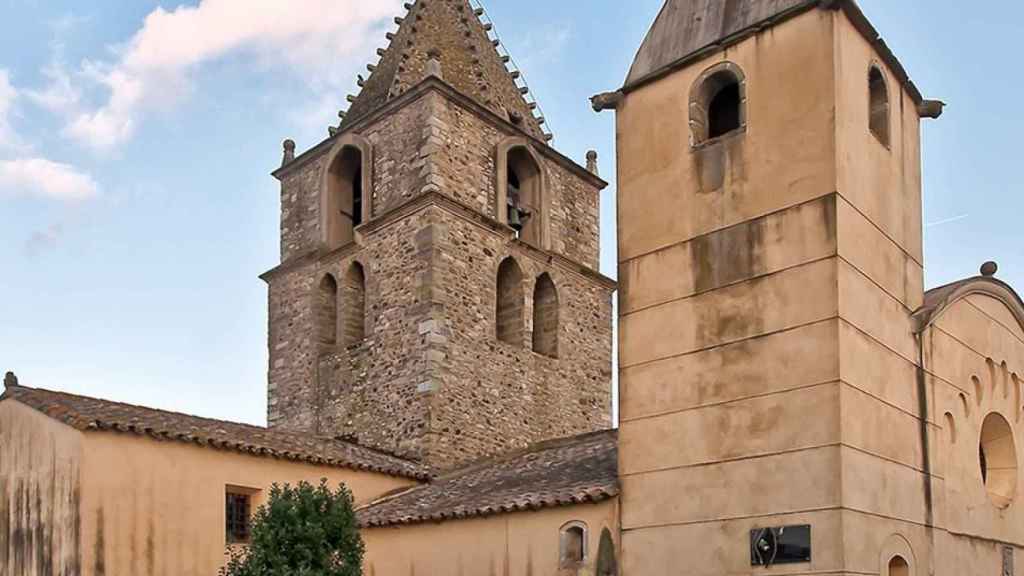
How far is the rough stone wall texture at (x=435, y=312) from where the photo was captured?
18094 mm

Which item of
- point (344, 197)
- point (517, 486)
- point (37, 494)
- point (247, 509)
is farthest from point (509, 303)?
point (37, 494)

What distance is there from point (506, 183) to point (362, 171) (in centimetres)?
281

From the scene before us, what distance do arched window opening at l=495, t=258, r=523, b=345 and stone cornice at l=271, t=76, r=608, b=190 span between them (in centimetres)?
275

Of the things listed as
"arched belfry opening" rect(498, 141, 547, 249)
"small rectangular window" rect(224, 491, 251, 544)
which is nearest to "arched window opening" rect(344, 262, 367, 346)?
"arched belfry opening" rect(498, 141, 547, 249)

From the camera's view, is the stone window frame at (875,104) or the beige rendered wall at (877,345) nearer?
the beige rendered wall at (877,345)

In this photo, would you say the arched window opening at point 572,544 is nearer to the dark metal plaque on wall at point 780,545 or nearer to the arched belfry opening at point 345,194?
the dark metal plaque on wall at point 780,545

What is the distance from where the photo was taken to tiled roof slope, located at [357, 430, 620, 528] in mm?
12656

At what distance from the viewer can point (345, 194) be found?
21.3m

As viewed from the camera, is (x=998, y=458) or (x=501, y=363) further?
(x=501, y=363)

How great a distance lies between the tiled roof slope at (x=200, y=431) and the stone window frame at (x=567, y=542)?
438 centimetres

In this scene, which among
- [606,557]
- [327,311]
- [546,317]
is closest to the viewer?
[606,557]

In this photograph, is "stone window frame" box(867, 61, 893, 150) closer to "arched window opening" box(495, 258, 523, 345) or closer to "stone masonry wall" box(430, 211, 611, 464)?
"stone masonry wall" box(430, 211, 611, 464)

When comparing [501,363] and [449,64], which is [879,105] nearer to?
[501,363]

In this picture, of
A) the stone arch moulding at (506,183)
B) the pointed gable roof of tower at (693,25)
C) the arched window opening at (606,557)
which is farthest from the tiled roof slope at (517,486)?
the stone arch moulding at (506,183)
